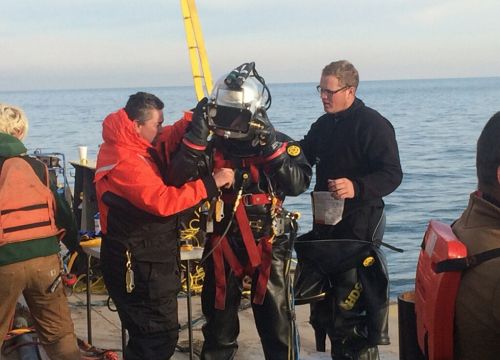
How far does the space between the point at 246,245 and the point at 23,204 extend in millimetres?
1146

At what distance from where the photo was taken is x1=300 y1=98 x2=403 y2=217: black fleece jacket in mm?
3814

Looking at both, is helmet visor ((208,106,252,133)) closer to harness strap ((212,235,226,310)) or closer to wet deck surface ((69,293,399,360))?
harness strap ((212,235,226,310))

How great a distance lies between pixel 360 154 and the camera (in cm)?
394

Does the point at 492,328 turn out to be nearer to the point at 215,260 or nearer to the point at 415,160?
the point at 215,260

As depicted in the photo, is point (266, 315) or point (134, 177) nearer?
point (134, 177)

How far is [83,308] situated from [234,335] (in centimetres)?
247

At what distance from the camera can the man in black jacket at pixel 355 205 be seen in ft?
12.6

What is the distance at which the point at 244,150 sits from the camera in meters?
3.61

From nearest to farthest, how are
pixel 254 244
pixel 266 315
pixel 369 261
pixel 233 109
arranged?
1. pixel 233 109
2. pixel 254 244
3. pixel 266 315
4. pixel 369 261

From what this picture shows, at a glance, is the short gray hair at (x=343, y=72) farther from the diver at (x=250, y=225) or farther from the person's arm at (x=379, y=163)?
the diver at (x=250, y=225)

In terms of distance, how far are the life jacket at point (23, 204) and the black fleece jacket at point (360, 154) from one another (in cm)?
146

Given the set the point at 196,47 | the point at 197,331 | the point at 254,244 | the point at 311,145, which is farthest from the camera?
the point at 196,47

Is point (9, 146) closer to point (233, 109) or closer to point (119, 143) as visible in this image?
point (119, 143)

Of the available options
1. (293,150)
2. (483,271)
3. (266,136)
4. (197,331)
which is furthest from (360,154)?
(197,331)
